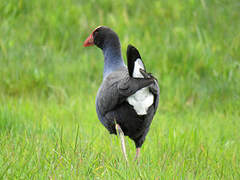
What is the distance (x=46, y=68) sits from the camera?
5.68 m

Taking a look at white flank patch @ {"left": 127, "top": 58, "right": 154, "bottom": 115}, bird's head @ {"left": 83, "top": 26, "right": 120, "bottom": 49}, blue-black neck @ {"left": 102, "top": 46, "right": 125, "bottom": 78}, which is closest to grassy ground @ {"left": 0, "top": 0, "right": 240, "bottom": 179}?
white flank patch @ {"left": 127, "top": 58, "right": 154, "bottom": 115}

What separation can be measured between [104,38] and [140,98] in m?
1.21

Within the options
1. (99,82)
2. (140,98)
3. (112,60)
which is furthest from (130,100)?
(99,82)

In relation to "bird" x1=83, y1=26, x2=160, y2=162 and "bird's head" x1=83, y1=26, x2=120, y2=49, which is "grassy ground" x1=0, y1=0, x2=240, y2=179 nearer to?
"bird" x1=83, y1=26, x2=160, y2=162

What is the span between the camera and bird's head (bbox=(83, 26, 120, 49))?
12.7 ft

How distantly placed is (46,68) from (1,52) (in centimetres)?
81

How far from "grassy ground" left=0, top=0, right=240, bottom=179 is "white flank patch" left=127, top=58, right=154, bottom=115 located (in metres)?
0.38

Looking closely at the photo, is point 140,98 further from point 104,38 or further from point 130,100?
point 104,38

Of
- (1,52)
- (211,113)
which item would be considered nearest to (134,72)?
(211,113)

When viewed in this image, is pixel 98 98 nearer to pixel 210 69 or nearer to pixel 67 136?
pixel 67 136

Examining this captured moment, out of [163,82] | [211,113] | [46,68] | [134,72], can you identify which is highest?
[134,72]

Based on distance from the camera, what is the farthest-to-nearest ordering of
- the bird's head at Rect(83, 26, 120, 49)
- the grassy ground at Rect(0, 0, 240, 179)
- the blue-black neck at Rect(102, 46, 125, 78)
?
the bird's head at Rect(83, 26, 120, 49) < the blue-black neck at Rect(102, 46, 125, 78) < the grassy ground at Rect(0, 0, 240, 179)

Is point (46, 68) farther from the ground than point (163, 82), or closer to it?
farther from the ground

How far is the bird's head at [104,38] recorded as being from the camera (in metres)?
3.86
